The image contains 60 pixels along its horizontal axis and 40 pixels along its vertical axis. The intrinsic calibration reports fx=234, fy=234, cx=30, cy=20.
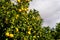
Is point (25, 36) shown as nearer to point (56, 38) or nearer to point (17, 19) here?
point (17, 19)

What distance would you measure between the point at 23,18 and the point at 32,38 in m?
2.07

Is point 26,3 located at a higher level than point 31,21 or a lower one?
higher

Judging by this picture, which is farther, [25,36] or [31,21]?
[31,21]

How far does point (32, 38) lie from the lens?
22.1 metres

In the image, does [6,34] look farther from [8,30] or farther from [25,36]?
[25,36]

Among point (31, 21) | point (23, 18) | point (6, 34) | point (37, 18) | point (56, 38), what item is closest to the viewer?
point (6, 34)

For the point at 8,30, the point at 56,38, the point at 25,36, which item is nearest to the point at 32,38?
the point at 25,36

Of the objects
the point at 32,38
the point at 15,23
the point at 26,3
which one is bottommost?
the point at 32,38

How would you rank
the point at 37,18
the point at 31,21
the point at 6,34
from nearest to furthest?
the point at 6,34 < the point at 31,21 < the point at 37,18

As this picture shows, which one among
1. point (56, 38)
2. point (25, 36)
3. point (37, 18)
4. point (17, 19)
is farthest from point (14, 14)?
point (56, 38)

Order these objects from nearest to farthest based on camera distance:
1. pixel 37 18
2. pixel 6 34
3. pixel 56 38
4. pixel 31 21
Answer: pixel 6 34 → pixel 31 21 → pixel 37 18 → pixel 56 38

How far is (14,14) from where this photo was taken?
68.6ft

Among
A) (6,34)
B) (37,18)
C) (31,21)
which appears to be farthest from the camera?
(37,18)

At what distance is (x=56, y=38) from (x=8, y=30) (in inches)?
843
